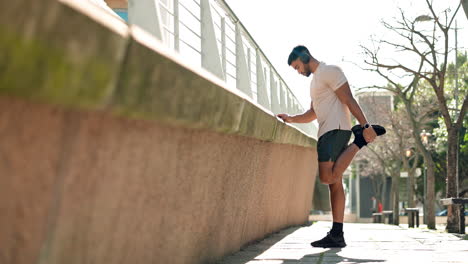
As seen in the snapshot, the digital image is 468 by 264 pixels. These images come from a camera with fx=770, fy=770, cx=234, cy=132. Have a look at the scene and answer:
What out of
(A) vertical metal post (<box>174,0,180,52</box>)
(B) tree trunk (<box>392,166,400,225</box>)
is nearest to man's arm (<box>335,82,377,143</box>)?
(A) vertical metal post (<box>174,0,180,52</box>)

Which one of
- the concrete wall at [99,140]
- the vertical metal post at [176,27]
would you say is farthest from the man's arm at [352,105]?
the concrete wall at [99,140]

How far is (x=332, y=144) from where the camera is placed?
22.1ft

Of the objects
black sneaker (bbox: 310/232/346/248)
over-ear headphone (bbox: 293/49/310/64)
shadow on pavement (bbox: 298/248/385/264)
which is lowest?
shadow on pavement (bbox: 298/248/385/264)

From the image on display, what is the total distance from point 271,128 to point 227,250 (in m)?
1.25

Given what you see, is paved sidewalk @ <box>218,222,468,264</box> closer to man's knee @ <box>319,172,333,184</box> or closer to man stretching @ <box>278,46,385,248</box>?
man stretching @ <box>278,46,385,248</box>

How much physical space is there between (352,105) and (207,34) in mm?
1430

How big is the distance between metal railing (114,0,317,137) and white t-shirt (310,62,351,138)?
0.81 metres

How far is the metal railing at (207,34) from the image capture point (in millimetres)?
4105

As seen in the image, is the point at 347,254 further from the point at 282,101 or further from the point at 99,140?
the point at 282,101

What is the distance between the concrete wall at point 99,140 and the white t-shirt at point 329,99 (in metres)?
2.27

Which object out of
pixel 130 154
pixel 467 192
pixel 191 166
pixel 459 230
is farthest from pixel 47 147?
pixel 467 192

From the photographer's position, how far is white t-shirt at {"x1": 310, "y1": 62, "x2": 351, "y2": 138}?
22.0ft

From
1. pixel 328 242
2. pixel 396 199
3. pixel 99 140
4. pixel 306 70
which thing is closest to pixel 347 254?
pixel 328 242

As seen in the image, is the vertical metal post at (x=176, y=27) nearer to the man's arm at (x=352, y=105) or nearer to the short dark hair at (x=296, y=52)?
the short dark hair at (x=296, y=52)
